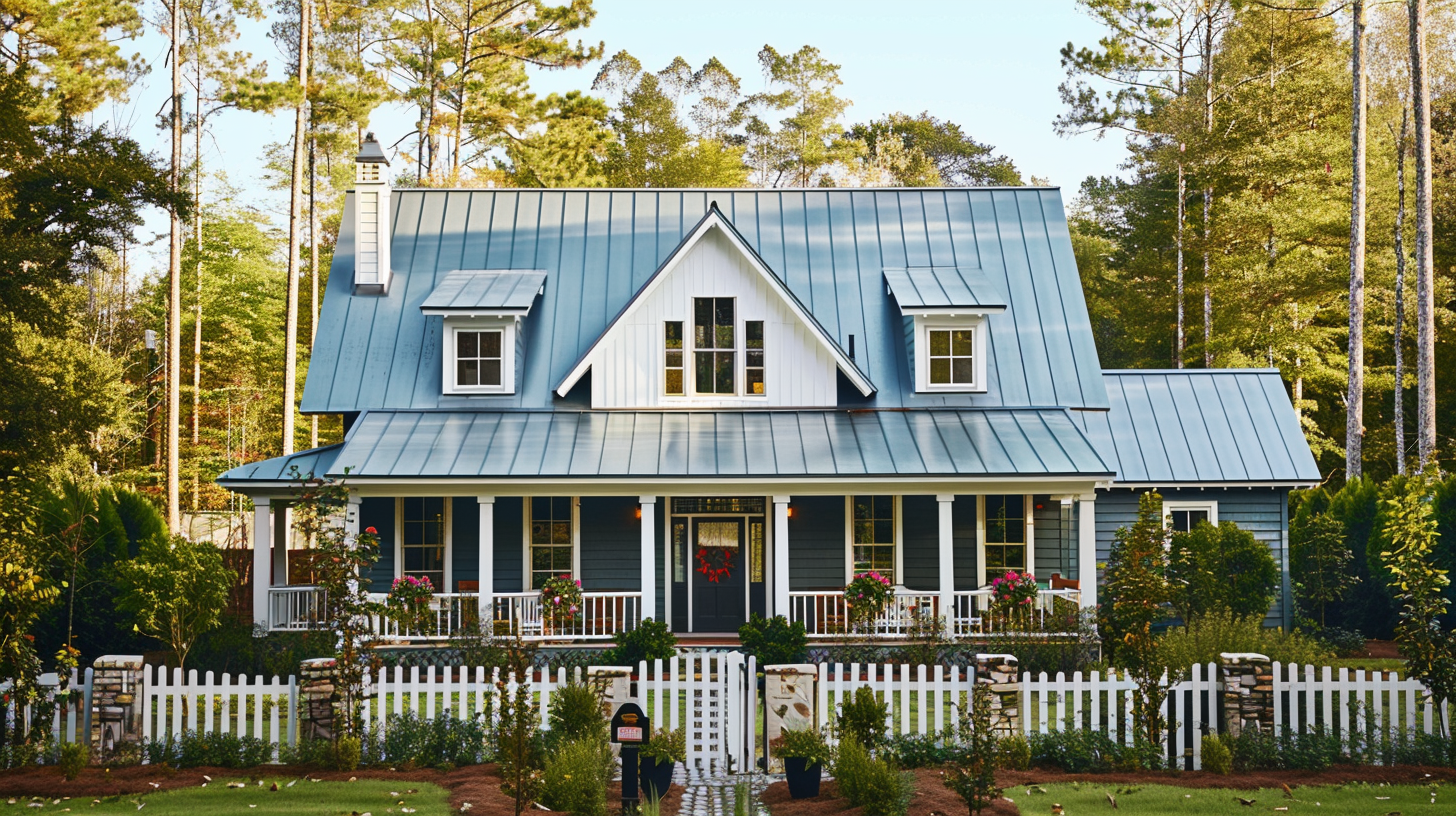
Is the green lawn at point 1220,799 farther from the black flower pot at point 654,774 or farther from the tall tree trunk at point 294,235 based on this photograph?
the tall tree trunk at point 294,235

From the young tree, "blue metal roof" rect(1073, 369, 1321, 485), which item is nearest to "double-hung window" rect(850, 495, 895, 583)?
"blue metal roof" rect(1073, 369, 1321, 485)

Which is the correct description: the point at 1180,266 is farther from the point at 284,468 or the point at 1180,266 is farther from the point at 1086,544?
the point at 284,468

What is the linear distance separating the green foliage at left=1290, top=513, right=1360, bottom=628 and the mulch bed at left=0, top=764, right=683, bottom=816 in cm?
1345

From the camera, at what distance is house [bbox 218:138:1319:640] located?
16.7 metres

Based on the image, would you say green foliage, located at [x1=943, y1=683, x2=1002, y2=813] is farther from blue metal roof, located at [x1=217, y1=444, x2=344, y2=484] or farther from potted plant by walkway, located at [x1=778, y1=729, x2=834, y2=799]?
blue metal roof, located at [x1=217, y1=444, x2=344, y2=484]

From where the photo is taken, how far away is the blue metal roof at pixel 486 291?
724 inches

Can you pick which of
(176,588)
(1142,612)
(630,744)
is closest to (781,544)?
(1142,612)

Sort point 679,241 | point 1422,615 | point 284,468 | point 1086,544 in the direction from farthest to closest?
point 679,241 < point 284,468 < point 1086,544 < point 1422,615

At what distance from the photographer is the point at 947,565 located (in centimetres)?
1639

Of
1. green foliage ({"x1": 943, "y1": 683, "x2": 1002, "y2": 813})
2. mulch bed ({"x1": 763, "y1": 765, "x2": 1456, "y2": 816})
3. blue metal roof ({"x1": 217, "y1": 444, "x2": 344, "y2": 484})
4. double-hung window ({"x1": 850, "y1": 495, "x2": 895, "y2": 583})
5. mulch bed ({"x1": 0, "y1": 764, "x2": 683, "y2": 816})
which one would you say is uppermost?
blue metal roof ({"x1": 217, "y1": 444, "x2": 344, "y2": 484})

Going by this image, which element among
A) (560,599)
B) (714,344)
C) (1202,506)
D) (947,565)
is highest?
(714,344)

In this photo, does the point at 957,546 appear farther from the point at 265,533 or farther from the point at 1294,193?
the point at 1294,193

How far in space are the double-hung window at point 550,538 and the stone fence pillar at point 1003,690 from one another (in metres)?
9.11

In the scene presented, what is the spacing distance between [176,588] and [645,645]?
5.51 m
